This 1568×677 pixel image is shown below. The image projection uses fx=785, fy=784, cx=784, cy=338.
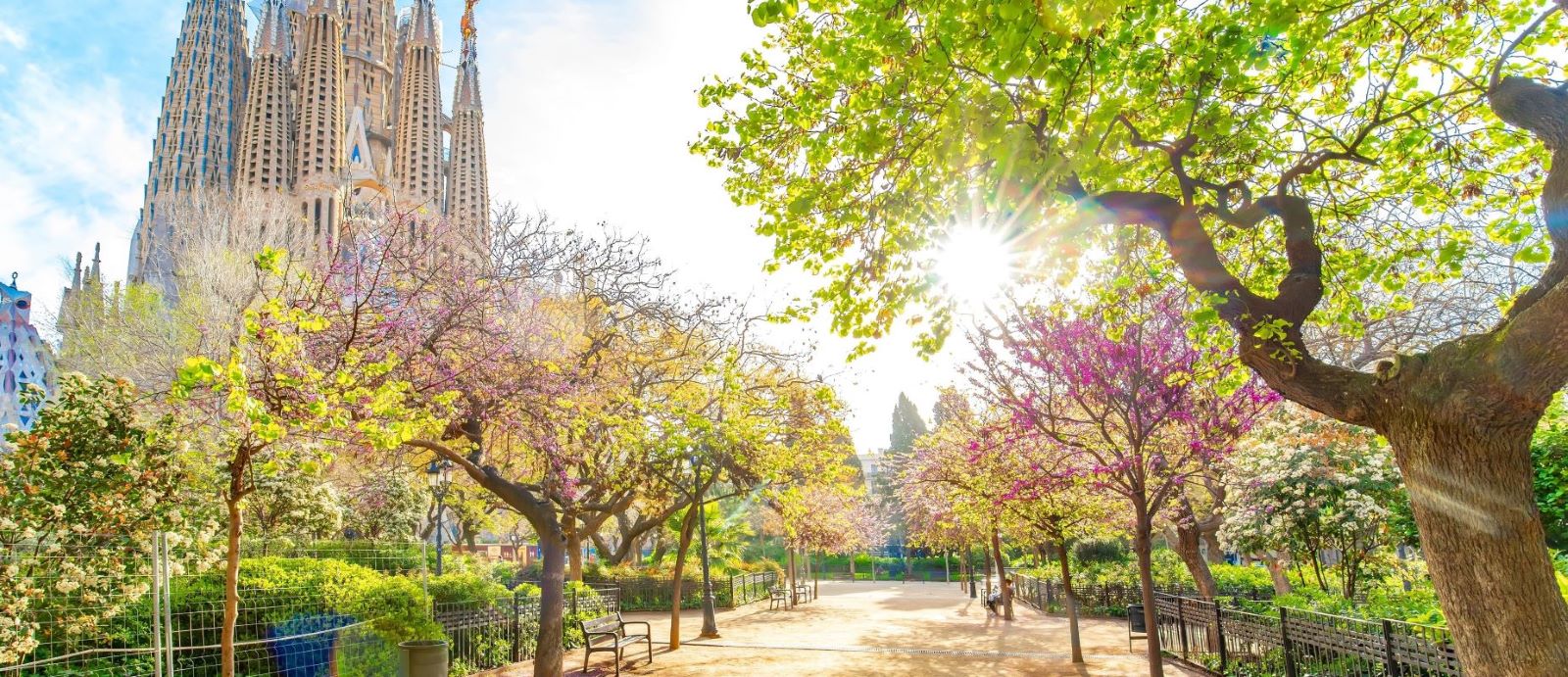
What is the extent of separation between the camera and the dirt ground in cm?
1232

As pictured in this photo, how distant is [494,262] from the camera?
11492 mm

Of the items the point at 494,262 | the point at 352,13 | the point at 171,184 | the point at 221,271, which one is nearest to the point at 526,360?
the point at 494,262

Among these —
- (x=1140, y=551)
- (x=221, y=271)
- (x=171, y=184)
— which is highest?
(x=171, y=184)

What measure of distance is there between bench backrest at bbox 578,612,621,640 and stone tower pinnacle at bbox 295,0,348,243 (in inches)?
3034

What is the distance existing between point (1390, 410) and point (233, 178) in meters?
96.4

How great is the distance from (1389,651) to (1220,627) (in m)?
3.90

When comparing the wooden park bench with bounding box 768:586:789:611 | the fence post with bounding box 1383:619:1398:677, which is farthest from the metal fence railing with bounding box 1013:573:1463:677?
the wooden park bench with bounding box 768:586:789:611

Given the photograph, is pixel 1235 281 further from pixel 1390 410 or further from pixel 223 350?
pixel 223 350

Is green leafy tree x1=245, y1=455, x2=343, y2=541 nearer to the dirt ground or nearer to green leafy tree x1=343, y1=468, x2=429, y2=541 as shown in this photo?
green leafy tree x1=343, y1=468, x2=429, y2=541

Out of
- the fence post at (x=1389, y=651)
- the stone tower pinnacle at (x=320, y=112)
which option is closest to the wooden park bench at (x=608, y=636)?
the fence post at (x=1389, y=651)

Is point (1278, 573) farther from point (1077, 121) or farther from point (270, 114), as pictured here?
point (270, 114)

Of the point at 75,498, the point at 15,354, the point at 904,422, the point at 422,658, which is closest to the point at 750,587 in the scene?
the point at 422,658

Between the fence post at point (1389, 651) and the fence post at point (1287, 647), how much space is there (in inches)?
74.3

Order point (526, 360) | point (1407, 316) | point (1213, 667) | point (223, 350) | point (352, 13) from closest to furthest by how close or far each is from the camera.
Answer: point (526, 360)
point (1213, 667)
point (1407, 316)
point (223, 350)
point (352, 13)
